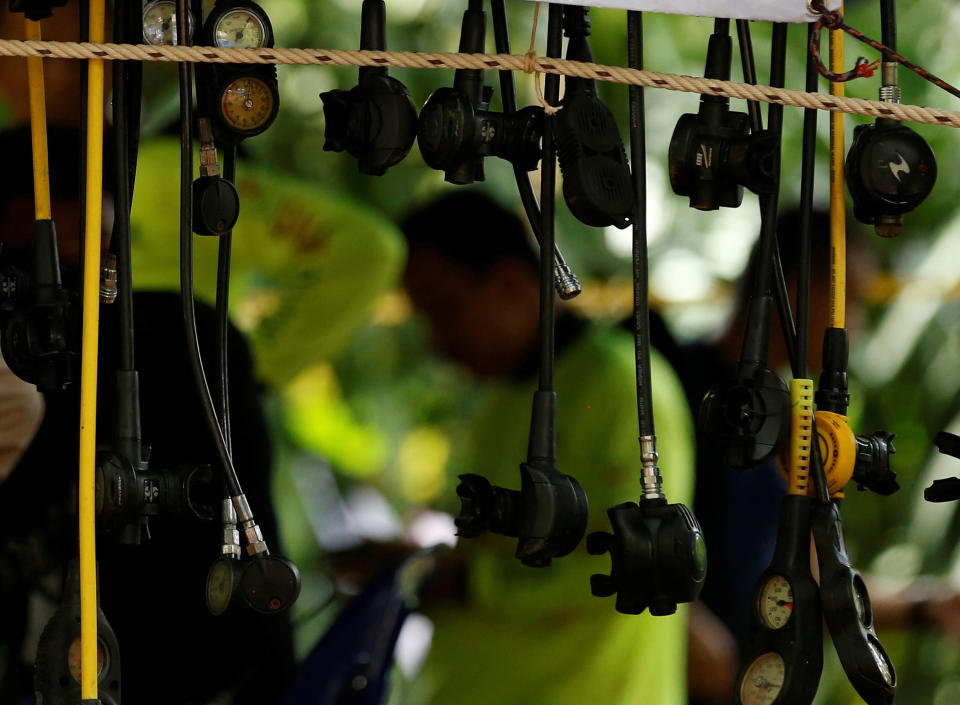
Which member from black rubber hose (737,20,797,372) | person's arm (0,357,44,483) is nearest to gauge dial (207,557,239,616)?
black rubber hose (737,20,797,372)

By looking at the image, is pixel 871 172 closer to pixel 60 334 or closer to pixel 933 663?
pixel 60 334

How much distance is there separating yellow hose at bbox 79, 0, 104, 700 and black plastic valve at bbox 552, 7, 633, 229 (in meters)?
0.33

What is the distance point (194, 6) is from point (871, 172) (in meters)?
0.53

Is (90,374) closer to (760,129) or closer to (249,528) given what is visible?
(249,528)

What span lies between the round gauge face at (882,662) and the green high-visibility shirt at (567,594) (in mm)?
932

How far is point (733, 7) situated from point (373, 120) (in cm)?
27

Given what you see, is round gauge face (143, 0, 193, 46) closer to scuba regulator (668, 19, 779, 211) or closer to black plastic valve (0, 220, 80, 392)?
black plastic valve (0, 220, 80, 392)

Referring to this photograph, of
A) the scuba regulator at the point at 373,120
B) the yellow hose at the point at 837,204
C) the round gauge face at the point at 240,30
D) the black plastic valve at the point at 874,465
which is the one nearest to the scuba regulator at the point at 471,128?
the scuba regulator at the point at 373,120

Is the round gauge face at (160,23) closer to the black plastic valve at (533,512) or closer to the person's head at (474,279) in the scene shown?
the black plastic valve at (533,512)

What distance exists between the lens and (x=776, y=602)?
0.88 meters

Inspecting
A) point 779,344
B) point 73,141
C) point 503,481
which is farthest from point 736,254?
point 73,141

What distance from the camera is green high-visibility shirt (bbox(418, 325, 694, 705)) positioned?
1.77 meters

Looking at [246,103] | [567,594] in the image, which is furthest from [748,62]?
[567,594]

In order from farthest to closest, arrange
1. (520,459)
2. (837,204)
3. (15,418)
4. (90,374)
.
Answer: (520,459) → (15,418) → (837,204) → (90,374)
